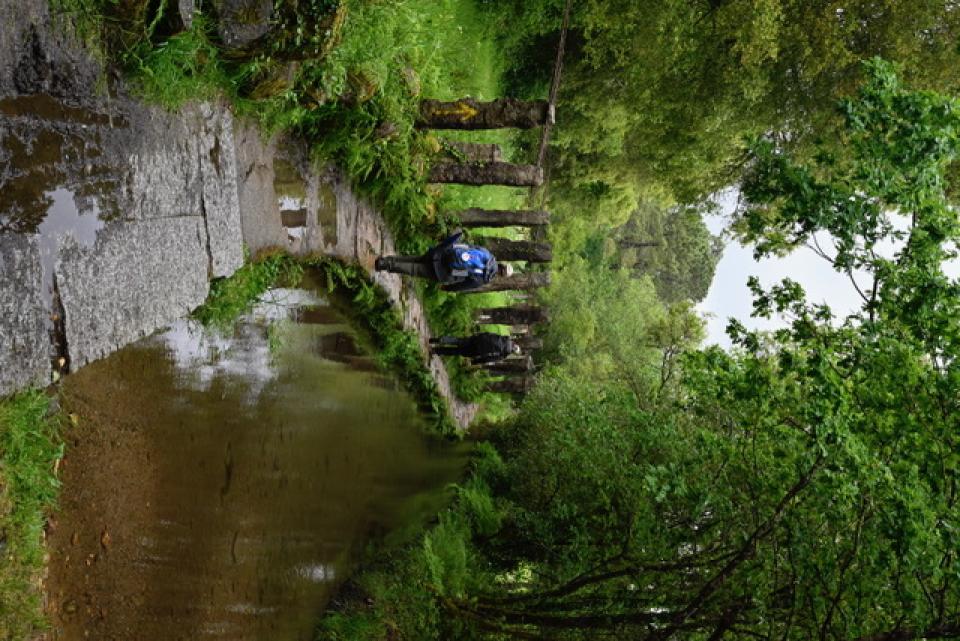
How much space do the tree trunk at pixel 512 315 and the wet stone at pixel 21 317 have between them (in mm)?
9648

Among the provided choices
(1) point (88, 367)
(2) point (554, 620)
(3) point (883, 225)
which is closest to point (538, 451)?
(2) point (554, 620)

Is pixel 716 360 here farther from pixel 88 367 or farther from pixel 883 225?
pixel 88 367

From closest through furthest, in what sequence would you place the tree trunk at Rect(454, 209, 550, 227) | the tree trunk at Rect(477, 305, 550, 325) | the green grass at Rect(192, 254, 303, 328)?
the green grass at Rect(192, 254, 303, 328)
the tree trunk at Rect(454, 209, 550, 227)
the tree trunk at Rect(477, 305, 550, 325)

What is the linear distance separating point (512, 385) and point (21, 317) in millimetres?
11446

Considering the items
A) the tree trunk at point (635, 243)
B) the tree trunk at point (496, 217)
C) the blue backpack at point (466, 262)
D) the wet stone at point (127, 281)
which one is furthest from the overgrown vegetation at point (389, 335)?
the tree trunk at point (635, 243)

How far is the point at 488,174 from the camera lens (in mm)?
9094

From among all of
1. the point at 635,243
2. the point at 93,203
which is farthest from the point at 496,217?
the point at 635,243

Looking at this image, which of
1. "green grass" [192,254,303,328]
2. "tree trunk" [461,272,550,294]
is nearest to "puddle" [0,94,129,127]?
"green grass" [192,254,303,328]

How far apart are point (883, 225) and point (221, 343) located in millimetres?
5579

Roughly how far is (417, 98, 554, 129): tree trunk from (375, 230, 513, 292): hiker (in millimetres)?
1161

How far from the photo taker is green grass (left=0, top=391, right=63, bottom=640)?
13.8 ft

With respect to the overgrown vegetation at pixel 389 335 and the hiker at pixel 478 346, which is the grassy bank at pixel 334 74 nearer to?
the hiker at pixel 478 346

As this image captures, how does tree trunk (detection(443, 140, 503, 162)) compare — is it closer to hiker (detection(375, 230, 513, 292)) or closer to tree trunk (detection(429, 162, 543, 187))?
tree trunk (detection(429, 162, 543, 187))

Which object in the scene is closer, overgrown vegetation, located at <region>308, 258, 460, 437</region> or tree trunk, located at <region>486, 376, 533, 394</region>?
overgrown vegetation, located at <region>308, 258, 460, 437</region>
